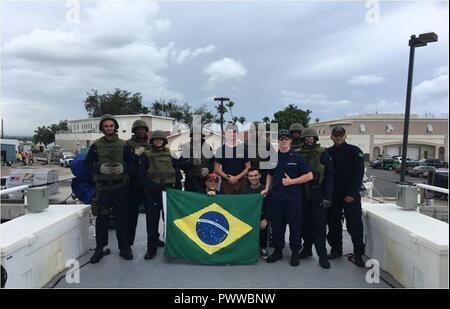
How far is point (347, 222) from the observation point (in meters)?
4.40

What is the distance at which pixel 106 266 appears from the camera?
4.23m

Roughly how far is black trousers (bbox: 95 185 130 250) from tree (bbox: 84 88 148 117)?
65.9 m

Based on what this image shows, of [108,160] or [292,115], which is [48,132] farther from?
[108,160]

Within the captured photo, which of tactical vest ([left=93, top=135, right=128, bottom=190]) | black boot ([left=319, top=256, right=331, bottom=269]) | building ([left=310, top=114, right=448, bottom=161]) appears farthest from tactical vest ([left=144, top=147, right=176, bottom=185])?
building ([left=310, top=114, right=448, bottom=161])

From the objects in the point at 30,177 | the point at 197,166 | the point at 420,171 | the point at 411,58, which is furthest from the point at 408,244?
the point at 420,171

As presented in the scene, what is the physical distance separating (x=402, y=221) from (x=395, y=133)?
5513 cm

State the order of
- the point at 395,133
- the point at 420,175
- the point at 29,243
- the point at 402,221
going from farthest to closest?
the point at 395,133 < the point at 420,175 < the point at 402,221 < the point at 29,243

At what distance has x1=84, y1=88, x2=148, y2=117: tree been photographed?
68.6 m

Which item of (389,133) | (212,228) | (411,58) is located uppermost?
(411,58)

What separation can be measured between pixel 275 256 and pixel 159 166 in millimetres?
1748

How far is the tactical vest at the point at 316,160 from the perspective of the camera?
429cm

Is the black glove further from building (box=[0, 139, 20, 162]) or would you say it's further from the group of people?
building (box=[0, 139, 20, 162])
